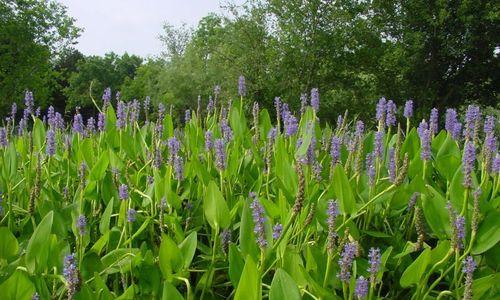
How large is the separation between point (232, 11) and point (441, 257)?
1289 inches

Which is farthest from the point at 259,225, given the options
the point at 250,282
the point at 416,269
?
the point at 416,269

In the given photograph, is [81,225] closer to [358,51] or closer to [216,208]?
[216,208]

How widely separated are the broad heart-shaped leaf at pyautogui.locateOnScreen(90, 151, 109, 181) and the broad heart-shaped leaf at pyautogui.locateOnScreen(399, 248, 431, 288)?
101 centimetres

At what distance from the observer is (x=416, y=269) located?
50.6 inches

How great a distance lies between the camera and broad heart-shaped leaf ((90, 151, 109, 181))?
183cm

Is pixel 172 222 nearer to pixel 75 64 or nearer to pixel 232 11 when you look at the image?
pixel 232 11

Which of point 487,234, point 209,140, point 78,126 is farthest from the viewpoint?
point 78,126

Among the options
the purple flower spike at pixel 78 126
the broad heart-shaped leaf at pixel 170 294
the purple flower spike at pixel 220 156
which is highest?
the purple flower spike at pixel 78 126

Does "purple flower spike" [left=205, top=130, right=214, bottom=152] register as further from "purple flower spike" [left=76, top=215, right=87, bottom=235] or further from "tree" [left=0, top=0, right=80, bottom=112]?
"tree" [left=0, top=0, right=80, bottom=112]

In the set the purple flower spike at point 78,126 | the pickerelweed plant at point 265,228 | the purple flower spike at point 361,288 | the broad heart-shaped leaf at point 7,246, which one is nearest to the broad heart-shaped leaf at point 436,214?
the pickerelweed plant at point 265,228

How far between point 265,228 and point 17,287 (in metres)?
0.55

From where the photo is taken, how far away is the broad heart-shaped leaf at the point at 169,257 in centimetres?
132

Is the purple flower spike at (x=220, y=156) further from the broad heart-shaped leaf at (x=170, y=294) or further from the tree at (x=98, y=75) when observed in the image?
the tree at (x=98, y=75)

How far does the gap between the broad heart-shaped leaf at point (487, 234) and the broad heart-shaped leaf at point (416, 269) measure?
161 millimetres
